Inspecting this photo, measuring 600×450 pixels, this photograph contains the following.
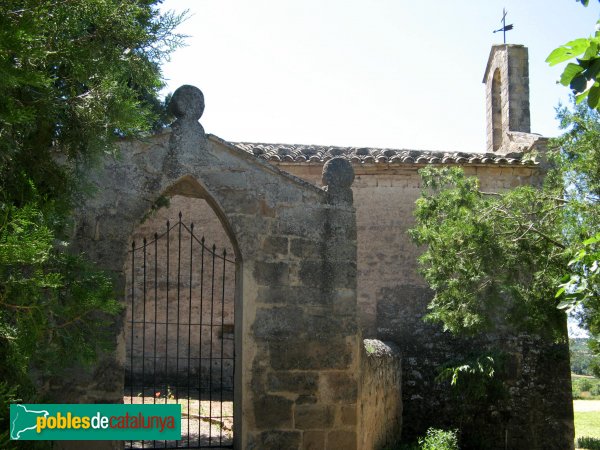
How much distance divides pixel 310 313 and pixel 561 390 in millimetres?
6721

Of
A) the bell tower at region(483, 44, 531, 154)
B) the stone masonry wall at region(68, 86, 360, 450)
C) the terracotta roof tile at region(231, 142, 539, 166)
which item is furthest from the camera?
the bell tower at region(483, 44, 531, 154)

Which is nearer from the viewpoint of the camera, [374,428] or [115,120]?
[115,120]

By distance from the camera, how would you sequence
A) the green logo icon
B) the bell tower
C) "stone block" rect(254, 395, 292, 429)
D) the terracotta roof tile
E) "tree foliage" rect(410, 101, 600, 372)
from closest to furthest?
the green logo icon, "stone block" rect(254, 395, 292, 429), "tree foliage" rect(410, 101, 600, 372), the terracotta roof tile, the bell tower

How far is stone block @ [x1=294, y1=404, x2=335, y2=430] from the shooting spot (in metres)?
6.24

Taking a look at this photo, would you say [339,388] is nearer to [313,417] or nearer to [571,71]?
[313,417]

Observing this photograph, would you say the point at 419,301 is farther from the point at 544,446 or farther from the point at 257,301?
the point at 257,301

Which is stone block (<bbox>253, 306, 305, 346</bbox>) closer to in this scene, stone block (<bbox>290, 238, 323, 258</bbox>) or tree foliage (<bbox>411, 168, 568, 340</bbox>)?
stone block (<bbox>290, 238, 323, 258</bbox>)

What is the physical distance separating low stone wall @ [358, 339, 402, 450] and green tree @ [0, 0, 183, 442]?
12.4ft

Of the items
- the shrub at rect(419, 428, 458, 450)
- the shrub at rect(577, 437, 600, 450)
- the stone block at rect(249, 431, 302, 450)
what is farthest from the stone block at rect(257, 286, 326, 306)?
the shrub at rect(577, 437, 600, 450)

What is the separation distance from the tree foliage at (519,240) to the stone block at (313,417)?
2571 millimetres

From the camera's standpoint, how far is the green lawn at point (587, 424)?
16.8 m

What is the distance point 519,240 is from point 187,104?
4.05 metres

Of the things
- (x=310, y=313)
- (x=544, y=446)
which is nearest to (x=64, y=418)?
(x=310, y=313)

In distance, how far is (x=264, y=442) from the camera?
613 centimetres
